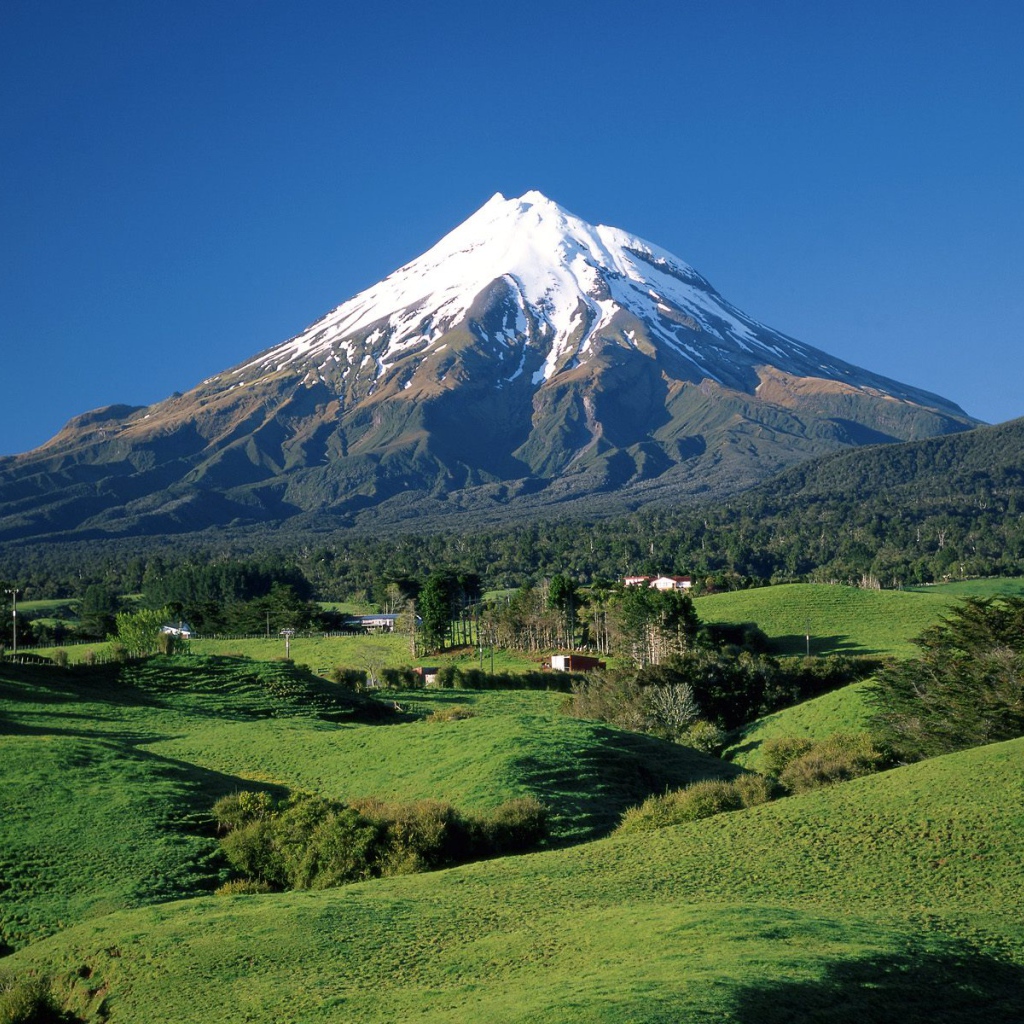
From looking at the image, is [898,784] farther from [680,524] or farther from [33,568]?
[33,568]

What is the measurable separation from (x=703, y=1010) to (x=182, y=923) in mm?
10690

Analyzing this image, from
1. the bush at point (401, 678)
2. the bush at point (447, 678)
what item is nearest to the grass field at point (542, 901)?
the bush at point (447, 678)

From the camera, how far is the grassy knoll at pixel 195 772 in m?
25.7

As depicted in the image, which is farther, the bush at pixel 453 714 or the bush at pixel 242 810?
the bush at pixel 453 714

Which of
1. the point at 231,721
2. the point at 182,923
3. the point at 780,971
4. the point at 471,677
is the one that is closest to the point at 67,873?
the point at 182,923

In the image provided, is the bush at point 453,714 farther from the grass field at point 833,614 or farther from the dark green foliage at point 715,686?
the grass field at point 833,614

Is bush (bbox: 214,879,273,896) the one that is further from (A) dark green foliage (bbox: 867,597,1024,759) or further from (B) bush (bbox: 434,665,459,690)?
(B) bush (bbox: 434,665,459,690)

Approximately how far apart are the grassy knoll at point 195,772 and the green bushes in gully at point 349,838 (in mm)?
821

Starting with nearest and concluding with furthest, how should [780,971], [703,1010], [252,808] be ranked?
[703,1010], [780,971], [252,808]

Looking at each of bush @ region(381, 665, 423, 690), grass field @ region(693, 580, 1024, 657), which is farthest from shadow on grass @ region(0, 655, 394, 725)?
grass field @ region(693, 580, 1024, 657)

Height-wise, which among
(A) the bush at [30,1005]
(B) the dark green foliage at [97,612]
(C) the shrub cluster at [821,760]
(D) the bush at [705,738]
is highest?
(B) the dark green foliage at [97,612]

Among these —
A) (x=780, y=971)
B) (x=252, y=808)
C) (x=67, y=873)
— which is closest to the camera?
(x=780, y=971)

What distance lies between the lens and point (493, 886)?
876 inches

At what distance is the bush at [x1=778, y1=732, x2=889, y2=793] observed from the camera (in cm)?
3209
